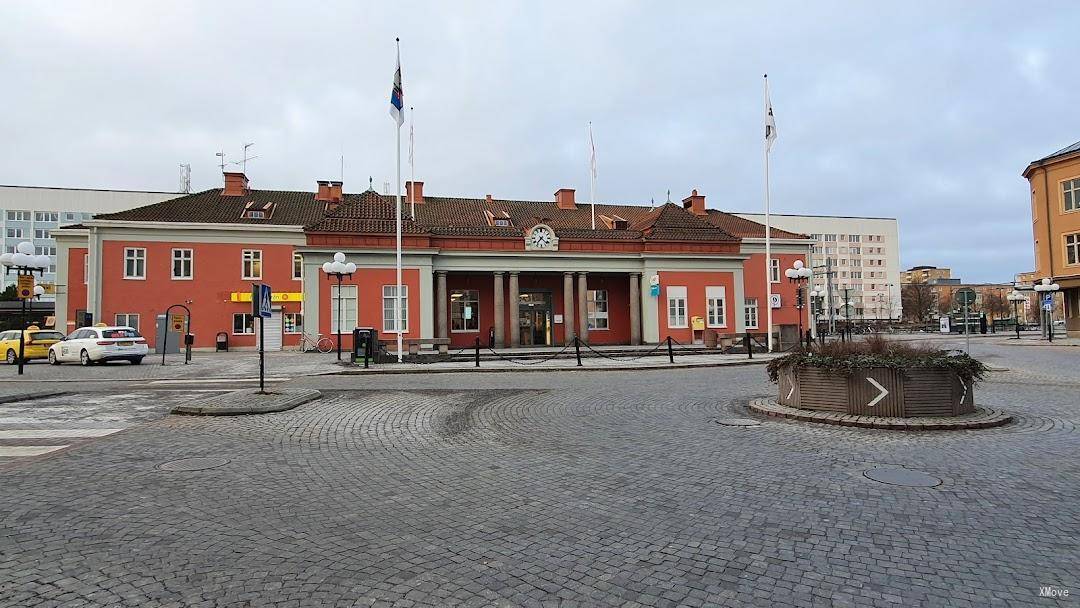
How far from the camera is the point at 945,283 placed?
140875 millimetres

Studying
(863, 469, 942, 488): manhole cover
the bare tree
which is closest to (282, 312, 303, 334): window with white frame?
(863, 469, 942, 488): manhole cover

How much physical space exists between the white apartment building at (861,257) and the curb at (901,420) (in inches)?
4493

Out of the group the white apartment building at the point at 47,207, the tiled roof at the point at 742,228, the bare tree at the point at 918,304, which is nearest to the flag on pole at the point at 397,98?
the tiled roof at the point at 742,228

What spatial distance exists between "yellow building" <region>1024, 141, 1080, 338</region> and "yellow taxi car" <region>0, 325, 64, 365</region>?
56974mm

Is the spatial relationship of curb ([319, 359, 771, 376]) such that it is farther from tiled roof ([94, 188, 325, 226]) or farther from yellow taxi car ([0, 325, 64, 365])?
tiled roof ([94, 188, 325, 226])

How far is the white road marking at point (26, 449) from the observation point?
25.0 feet

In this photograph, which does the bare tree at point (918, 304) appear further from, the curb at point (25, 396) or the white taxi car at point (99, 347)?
the curb at point (25, 396)

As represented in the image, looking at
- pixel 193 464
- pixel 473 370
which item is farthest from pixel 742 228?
pixel 193 464

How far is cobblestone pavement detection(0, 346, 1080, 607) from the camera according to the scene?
369 cm

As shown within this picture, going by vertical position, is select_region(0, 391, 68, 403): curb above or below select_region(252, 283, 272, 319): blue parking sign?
below

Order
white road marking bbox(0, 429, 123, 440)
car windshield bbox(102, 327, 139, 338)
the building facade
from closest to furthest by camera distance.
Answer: white road marking bbox(0, 429, 123, 440) → car windshield bbox(102, 327, 139, 338) → the building facade

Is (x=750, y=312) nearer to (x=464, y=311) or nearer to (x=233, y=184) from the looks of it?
(x=464, y=311)

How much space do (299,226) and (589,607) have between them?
41.6 meters

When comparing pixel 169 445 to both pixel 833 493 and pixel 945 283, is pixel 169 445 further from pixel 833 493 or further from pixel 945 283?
pixel 945 283
